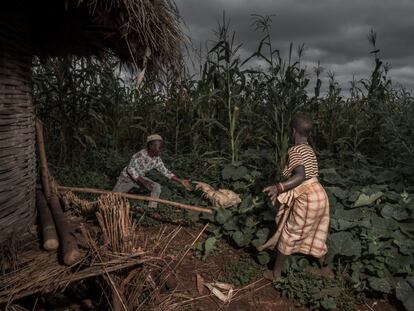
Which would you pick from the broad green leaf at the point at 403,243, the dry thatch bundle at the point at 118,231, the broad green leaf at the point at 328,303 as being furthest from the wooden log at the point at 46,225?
the broad green leaf at the point at 403,243

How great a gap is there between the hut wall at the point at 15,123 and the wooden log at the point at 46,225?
0.40 ft

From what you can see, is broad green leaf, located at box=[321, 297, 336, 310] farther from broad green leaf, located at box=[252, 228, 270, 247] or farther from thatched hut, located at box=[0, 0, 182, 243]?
thatched hut, located at box=[0, 0, 182, 243]

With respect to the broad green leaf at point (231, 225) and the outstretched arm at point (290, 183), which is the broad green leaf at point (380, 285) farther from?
the broad green leaf at point (231, 225)

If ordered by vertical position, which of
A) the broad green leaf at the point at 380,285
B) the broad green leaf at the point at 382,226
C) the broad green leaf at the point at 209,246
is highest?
the broad green leaf at the point at 382,226

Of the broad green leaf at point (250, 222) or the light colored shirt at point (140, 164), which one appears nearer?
the broad green leaf at point (250, 222)

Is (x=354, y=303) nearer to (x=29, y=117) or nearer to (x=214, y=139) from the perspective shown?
(x=29, y=117)

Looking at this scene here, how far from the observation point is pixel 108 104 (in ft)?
19.0

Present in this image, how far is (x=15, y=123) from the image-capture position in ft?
8.55

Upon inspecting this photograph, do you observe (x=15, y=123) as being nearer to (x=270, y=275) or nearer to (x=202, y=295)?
(x=202, y=295)

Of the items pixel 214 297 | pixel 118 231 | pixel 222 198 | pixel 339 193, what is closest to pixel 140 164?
pixel 222 198

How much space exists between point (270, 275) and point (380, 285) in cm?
82

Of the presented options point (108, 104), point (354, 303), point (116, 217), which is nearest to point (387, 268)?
point (354, 303)

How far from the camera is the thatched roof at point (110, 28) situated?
8.56ft

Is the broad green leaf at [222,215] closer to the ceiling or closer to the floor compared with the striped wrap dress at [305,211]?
closer to the floor
